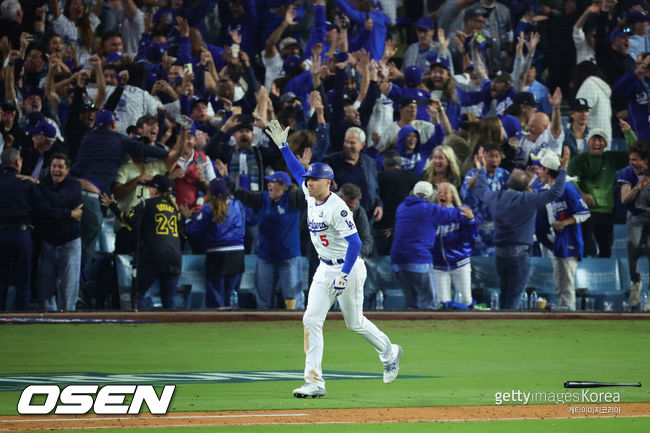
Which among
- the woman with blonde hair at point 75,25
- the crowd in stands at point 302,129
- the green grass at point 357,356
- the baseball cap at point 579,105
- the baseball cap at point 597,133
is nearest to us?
the green grass at point 357,356

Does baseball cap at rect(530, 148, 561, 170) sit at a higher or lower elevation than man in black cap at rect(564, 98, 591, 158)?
lower

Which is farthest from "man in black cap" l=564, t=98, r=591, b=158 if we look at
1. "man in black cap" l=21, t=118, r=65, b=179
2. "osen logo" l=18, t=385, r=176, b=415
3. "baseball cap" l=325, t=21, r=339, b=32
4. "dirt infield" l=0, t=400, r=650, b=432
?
"osen logo" l=18, t=385, r=176, b=415

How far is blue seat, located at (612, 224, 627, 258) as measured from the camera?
16.2 m

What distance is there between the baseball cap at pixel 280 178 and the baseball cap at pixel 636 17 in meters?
7.13

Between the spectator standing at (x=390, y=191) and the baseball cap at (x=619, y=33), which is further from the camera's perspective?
the baseball cap at (x=619, y=33)

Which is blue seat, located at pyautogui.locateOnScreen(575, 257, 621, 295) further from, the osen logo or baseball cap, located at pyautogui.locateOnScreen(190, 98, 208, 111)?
the osen logo

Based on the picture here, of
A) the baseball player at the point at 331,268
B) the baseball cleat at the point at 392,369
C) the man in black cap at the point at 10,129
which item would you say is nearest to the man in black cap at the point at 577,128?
the man in black cap at the point at 10,129

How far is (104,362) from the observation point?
10.5 meters

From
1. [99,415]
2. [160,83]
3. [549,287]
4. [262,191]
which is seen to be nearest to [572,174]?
[549,287]

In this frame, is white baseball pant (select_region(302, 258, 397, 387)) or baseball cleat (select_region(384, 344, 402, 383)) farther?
baseball cleat (select_region(384, 344, 402, 383))

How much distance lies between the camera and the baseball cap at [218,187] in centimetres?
1479

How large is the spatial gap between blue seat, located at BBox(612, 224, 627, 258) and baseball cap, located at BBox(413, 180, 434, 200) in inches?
128

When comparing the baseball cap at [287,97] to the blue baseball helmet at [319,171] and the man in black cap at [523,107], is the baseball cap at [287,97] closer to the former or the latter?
the man in black cap at [523,107]

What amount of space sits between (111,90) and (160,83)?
0.76m
